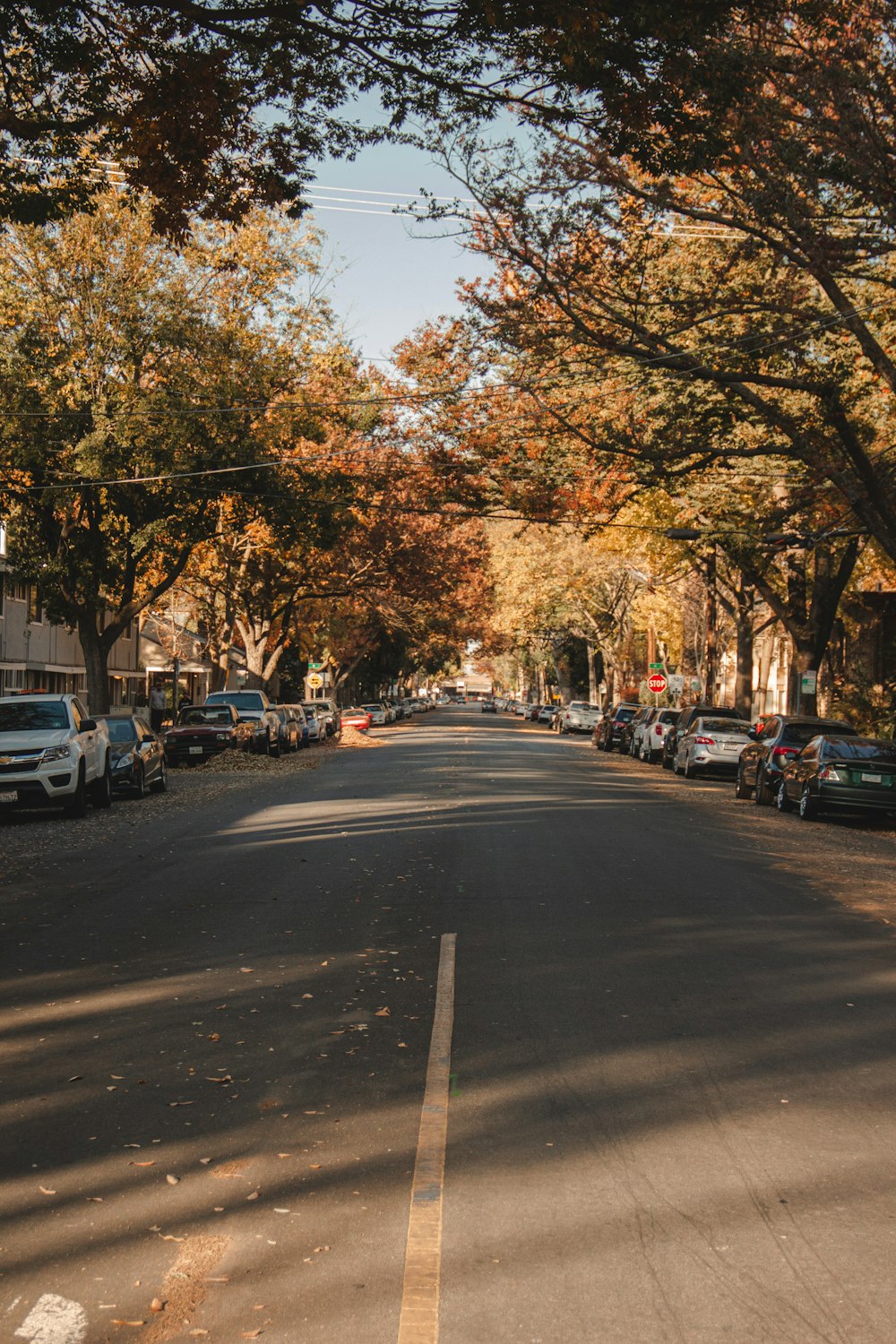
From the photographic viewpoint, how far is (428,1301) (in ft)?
13.6

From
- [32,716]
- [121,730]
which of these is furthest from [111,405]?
[32,716]

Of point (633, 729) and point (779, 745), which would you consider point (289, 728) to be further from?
point (779, 745)

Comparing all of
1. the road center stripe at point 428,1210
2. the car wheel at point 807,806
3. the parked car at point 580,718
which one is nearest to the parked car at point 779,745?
the car wheel at point 807,806

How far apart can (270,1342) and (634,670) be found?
87.1m

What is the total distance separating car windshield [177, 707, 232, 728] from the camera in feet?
121

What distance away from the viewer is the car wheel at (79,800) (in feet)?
65.5

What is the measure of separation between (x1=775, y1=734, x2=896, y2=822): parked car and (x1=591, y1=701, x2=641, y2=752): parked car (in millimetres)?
26044

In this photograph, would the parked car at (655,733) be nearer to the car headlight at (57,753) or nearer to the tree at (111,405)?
the tree at (111,405)

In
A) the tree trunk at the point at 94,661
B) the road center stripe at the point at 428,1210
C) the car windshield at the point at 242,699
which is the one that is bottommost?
the road center stripe at the point at 428,1210

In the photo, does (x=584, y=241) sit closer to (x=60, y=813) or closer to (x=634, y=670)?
(x=60, y=813)

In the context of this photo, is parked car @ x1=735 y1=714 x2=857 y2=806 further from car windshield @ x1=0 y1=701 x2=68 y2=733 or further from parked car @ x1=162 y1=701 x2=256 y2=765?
parked car @ x1=162 y1=701 x2=256 y2=765

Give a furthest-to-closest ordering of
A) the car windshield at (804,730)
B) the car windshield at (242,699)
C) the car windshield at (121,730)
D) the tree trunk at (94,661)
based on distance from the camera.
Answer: the car windshield at (242,699) → the tree trunk at (94,661) → the car windshield at (804,730) → the car windshield at (121,730)

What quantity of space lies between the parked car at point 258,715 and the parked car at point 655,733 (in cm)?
1160

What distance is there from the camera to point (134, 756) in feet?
79.1
